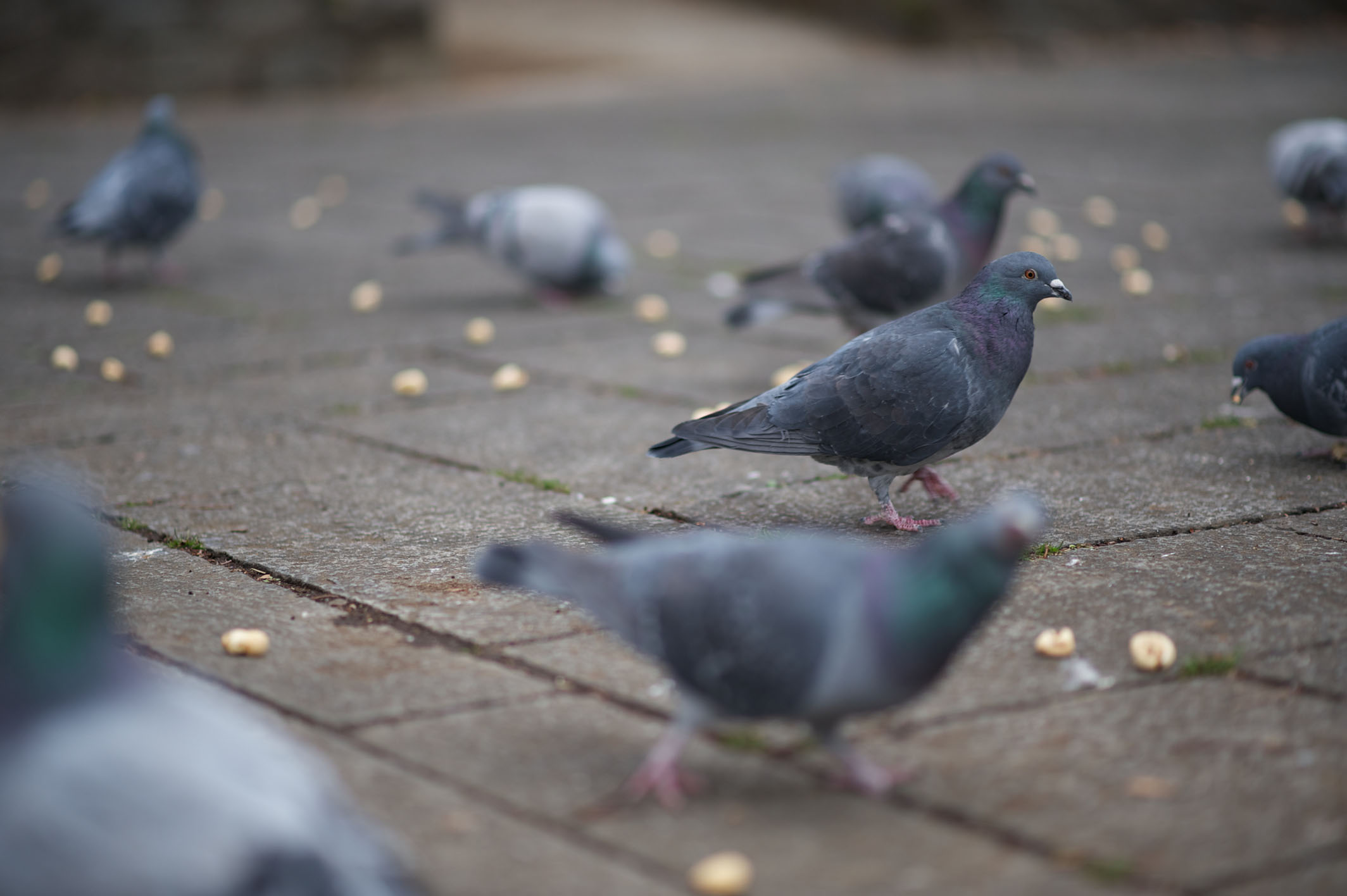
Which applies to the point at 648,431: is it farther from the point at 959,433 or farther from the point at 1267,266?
the point at 1267,266

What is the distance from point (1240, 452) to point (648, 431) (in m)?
1.85

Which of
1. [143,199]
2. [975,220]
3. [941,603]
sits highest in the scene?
[941,603]

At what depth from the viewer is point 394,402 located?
5266 mm

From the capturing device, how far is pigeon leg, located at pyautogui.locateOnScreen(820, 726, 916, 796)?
7.58ft

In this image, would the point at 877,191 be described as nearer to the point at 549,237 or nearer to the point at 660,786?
the point at 549,237

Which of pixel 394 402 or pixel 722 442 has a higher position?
pixel 722 442

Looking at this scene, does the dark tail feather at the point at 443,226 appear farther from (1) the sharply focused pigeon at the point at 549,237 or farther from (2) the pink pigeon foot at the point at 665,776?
(2) the pink pigeon foot at the point at 665,776

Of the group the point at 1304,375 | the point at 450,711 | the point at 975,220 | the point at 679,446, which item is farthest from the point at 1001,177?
the point at 450,711

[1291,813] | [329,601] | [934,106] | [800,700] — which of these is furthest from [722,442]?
[934,106]

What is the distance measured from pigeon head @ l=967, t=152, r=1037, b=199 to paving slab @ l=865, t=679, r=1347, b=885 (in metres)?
2.89

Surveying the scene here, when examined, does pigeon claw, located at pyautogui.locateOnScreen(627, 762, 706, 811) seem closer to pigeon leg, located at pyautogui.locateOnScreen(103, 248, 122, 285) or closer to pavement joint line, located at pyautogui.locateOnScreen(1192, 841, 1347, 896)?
pavement joint line, located at pyautogui.locateOnScreen(1192, 841, 1347, 896)

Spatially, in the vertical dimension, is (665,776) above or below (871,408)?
below

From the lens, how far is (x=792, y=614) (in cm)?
218

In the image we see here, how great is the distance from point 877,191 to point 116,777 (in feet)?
18.4
